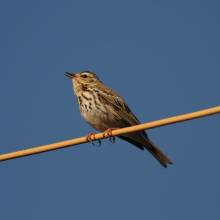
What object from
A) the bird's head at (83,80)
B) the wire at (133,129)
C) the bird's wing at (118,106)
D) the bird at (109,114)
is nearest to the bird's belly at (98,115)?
the bird at (109,114)

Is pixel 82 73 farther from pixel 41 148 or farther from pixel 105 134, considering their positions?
pixel 41 148

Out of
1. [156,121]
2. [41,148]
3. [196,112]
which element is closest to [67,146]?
[41,148]

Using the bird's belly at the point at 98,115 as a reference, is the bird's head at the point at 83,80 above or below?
above

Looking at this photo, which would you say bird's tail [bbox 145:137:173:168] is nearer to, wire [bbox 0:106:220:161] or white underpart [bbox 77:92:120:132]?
white underpart [bbox 77:92:120:132]

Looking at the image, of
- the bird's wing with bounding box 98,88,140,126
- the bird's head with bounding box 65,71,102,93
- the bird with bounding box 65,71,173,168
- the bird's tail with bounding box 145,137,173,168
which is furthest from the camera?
the bird's head with bounding box 65,71,102,93

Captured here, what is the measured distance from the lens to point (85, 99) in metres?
10.2

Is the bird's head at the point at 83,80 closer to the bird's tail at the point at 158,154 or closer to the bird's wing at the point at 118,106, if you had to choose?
the bird's wing at the point at 118,106

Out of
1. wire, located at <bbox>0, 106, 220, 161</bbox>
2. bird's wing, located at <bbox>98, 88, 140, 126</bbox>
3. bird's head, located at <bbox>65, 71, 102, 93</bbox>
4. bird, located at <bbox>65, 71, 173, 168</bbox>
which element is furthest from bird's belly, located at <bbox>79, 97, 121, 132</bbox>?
wire, located at <bbox>0, 106, 220, 161</bbox>

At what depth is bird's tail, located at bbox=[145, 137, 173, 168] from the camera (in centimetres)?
953

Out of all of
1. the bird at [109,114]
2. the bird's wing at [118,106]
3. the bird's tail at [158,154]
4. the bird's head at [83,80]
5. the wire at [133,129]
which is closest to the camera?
the wire at [133,129]

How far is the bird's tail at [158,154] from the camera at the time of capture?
9527 mm

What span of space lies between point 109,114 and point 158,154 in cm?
164

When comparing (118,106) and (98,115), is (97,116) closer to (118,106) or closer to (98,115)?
(98,115)

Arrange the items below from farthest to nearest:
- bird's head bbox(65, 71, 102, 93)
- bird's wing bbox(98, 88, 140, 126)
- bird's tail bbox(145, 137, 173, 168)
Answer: bird's head bbox(65, 71, 102, 93) < bird's wing bbox(98, 88, 140, 126) < bird's tail bbox(145, 137, 173, 168)
